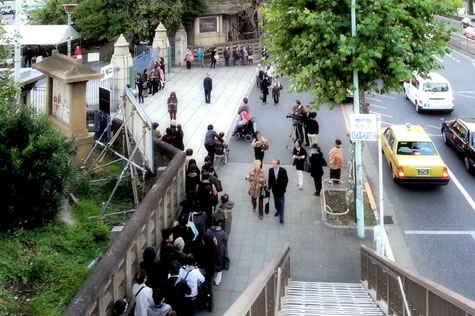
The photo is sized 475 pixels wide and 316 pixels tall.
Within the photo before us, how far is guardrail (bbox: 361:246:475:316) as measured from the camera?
5374 millimetres

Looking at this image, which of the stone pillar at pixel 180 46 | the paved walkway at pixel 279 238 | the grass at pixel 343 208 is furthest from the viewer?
the stone pillar at pixel 180 46

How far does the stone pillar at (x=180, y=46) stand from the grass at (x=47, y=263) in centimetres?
2817

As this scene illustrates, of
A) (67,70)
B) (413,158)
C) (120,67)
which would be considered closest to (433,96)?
(413,158)

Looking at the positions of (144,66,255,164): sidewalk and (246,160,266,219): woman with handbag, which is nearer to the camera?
(246,160,266,219): woman with handbag

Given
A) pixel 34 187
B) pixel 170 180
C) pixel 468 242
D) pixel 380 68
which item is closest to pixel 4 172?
pixel 34 187

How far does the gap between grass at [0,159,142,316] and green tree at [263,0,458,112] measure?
6.09 meters

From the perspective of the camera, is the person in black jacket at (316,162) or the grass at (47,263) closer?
the grass at (47,263)

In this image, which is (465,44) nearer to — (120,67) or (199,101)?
(199,101)

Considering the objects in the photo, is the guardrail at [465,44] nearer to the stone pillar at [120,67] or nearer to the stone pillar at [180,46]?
the stone pillar at [180,46]

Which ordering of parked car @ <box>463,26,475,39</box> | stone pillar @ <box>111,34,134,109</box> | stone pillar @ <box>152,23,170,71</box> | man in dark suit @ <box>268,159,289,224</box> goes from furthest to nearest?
parked car @ <box>463,26,475,39</box>
stone pillar @ <box>152,23,170,71</box>
stone pillar @ <box>111,34,134,109</box>
man in dark suit @ <box>268,159,289,224</box>

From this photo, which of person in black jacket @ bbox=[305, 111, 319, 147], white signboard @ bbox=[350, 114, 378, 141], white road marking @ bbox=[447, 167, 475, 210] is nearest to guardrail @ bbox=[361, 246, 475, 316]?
white signboard @ bbox=[350, 114, 378, 141]

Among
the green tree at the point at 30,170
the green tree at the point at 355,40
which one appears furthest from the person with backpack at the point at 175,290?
the green tree at the point at 355,40

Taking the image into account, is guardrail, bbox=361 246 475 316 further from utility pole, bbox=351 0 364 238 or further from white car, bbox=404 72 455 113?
white car, bbox=404 72 455 113

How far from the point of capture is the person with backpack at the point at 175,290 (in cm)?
848
